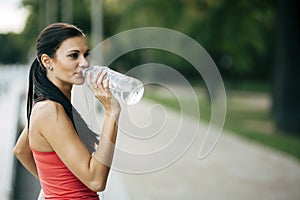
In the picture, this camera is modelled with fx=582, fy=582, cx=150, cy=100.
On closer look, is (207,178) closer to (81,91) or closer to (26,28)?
(81,91)

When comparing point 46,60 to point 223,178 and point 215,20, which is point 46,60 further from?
point 215,20

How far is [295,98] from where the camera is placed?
15.7m

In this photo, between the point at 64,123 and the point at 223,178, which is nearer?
the point at 64,123

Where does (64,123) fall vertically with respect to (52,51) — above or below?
below

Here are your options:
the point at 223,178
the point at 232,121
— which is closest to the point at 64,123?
the point at 223,178

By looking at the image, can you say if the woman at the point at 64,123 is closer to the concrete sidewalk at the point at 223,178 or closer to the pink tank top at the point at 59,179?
the pink tank top at the point at 59,179

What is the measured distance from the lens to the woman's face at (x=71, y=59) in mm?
2141

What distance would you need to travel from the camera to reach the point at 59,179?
2178mm

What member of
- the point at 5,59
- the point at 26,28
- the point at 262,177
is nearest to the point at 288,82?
the point at 262,177

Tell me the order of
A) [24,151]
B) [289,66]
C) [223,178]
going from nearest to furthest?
[24,151] → [223,178] → [289,66]

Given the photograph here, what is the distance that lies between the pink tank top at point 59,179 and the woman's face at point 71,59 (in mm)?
290

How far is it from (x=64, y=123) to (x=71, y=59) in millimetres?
247

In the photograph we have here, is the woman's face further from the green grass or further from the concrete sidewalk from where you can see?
the green grass

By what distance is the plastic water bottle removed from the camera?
6.36 feet
